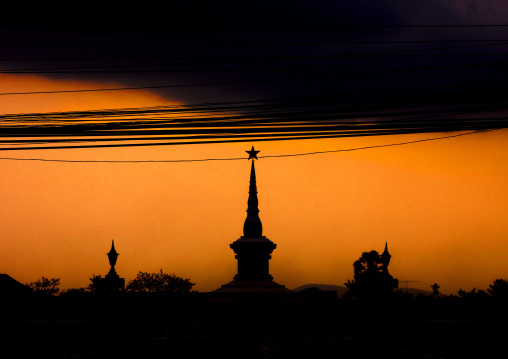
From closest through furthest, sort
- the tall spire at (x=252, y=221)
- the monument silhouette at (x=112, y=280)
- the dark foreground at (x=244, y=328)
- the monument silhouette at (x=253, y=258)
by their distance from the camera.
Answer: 1. the dark foreground at (x=244, y=328)
2. the monument silhouette at (x=112, y=280)
3. the monument silhouette at (x=253, y=258)
4. the tall spire at (x=252, y=221)

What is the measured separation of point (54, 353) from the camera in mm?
35156

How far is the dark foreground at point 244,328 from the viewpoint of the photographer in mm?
35938

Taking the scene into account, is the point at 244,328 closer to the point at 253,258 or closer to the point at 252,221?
the point at 253,258

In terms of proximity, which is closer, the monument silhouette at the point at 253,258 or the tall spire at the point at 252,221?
the monument silhouette at the point at 253,258

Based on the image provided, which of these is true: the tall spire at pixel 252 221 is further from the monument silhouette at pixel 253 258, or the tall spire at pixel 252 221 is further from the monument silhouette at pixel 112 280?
the monument silhouette at pixel 112 280

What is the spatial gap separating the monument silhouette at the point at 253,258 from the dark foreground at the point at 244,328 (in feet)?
5.88

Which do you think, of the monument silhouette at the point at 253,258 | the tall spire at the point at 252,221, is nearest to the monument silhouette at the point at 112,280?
the monument silhouette at the point at 253,258

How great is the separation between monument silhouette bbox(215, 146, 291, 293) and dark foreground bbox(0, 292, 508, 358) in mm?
1793

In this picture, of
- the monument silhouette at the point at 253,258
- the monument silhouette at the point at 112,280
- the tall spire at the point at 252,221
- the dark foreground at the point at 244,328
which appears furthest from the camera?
the tall spire at the point at 252,221

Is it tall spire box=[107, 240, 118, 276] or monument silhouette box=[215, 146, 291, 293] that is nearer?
tall spire box=[107, 240, 118, 276]

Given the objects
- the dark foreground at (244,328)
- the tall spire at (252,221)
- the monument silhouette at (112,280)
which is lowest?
the dark foreground at (244,328)

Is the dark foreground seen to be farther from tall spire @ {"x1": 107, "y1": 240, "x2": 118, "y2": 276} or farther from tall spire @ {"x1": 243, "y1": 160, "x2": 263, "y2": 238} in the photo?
tall spire @ {"x1": 243, "y1": 160, "x2": 263, "y2": 238}

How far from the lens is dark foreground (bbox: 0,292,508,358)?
1415 inches

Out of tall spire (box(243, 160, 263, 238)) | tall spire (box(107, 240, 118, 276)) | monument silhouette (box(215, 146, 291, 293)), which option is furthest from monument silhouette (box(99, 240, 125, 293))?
tall spire (box(243, 160, 263, 238))
